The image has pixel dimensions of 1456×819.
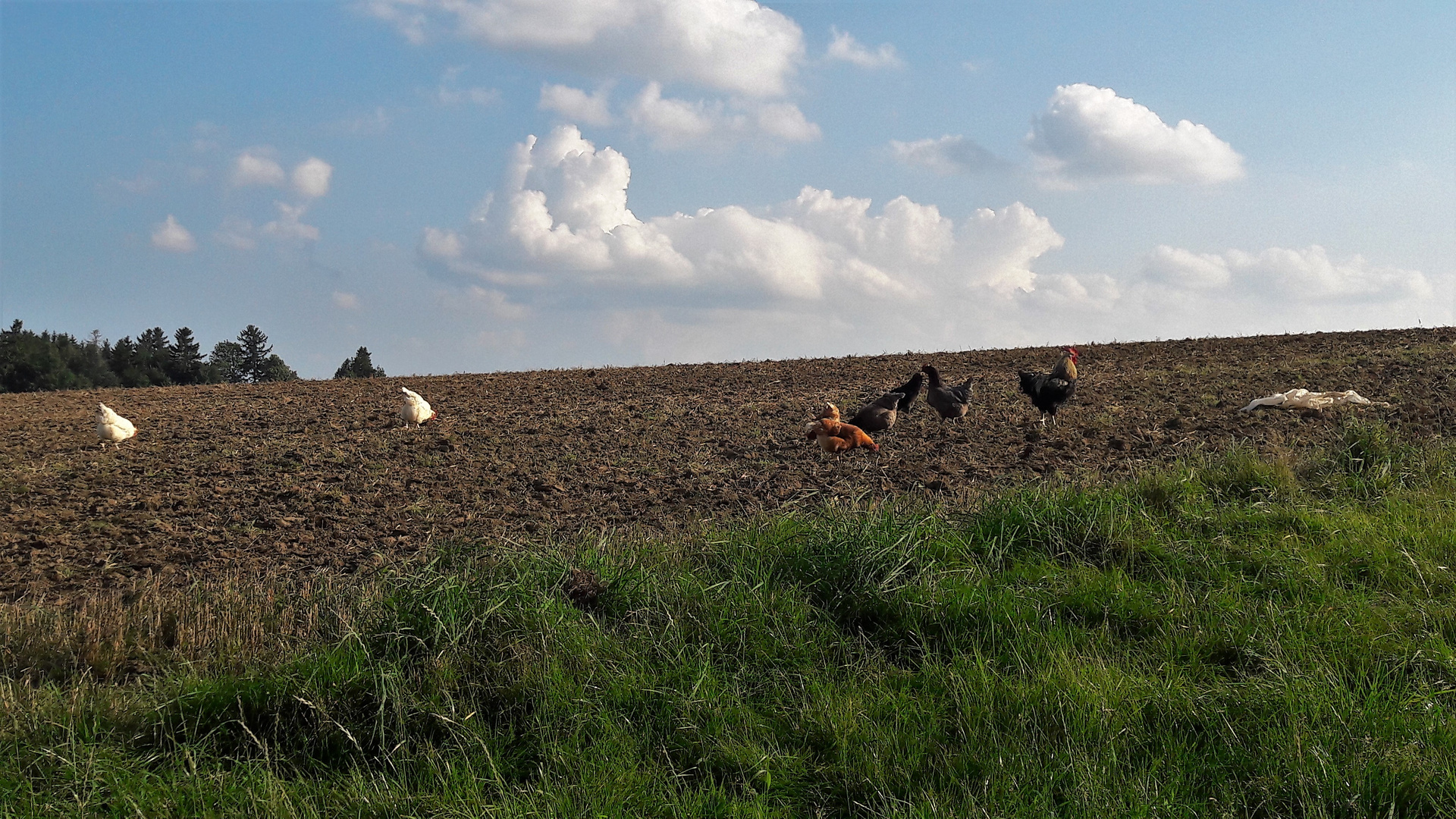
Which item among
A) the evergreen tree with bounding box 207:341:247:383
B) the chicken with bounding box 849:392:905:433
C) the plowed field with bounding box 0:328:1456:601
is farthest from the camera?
the evergreen tree with bounding box 207:341:247:383

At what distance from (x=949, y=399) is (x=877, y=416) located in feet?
4.57

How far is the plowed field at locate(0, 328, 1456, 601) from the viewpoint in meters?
7.51

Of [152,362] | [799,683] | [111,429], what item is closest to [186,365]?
[152,362]

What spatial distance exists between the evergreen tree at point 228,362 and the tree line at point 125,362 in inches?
1.5

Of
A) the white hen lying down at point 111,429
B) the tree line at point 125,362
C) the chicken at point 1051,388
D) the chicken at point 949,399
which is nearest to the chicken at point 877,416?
the chicken at point 949,399

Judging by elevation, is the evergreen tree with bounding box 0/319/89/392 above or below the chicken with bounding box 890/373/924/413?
above

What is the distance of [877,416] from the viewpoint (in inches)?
410

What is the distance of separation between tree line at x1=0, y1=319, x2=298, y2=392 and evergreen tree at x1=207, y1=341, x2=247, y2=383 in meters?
0.04

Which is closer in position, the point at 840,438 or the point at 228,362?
the point at 840,438

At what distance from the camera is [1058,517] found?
563 cm

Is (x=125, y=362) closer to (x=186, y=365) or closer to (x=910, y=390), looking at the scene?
(x=186, y=365)

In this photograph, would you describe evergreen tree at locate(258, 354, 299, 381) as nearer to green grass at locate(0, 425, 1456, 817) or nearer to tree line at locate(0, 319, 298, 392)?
tree line at locate(0, 319, 298, 392)

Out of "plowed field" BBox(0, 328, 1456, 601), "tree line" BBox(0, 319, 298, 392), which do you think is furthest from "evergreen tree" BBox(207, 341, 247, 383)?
"plowed field" BBox(0, 328, 1456, 601)

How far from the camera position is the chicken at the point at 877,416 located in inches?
410
